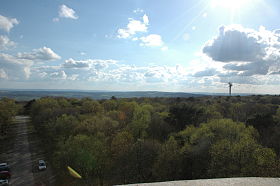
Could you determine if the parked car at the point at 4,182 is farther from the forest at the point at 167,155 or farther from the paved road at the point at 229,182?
the paved road at the point at 229,182

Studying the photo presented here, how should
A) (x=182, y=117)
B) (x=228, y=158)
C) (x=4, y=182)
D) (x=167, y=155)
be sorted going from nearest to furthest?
(x=228, y=158)
(x=167, y=155)
(x=4, y=182)
(x=182, y=117)

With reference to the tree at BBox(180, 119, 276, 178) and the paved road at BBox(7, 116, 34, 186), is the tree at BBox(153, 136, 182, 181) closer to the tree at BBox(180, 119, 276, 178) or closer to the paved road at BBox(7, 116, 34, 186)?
the tree at BBox(180, 119, 276, 178)

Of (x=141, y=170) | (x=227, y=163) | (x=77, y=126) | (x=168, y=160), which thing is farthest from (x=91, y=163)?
(x=227, y=163)

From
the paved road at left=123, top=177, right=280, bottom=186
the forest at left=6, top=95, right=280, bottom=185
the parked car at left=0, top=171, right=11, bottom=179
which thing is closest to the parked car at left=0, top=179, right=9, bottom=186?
the parked car at left=0, top=171, right=11, bottom=179

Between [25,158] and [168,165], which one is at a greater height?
[168,165]

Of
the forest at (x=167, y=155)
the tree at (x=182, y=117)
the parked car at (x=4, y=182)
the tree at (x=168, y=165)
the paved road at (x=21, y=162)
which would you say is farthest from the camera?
the tree at (x=182, y=117)

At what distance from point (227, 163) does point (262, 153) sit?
352cm

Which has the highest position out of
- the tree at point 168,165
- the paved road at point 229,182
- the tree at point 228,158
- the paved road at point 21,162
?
the paved road at point 229,182

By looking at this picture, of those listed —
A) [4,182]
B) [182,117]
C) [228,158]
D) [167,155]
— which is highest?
[182,117]

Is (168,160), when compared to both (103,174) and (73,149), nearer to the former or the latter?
(103,174)

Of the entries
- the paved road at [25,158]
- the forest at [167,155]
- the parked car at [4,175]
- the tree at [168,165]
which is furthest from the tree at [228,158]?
the parked car at [4,175]

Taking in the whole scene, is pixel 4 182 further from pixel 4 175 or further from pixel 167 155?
pixel 167 155

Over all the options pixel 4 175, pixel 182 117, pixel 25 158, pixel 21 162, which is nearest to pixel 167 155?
pixel 182 117

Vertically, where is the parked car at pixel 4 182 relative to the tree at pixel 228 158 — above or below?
below
